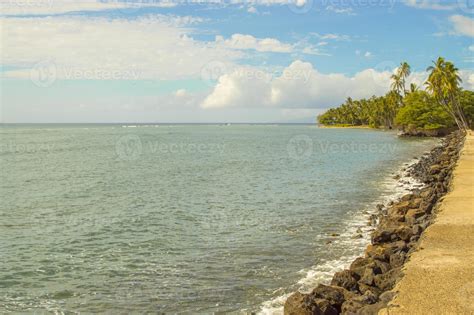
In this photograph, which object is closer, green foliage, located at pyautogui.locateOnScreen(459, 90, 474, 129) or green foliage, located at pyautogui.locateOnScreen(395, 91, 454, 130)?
green foliage, located at pyautogui.locateOnScreen(459, 90, 474, 129)

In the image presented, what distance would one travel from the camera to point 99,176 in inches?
1721

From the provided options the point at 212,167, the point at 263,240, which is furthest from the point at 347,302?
the point at 212,167

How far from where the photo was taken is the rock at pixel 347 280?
483 inches

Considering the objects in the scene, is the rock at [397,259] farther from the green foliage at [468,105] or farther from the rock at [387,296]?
the green foliage at [468,105]

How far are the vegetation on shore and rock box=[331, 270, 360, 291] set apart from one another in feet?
232

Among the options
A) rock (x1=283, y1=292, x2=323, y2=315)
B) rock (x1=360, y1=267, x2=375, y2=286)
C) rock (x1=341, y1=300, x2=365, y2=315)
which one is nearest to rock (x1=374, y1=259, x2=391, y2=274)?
rock (x1=360, y1=267, x2=375, y2=286)

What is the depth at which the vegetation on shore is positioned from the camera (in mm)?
77312

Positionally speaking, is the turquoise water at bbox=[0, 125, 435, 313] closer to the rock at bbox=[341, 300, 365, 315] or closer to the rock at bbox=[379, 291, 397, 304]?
the rock at bbox=[341, 300, 365, 315]

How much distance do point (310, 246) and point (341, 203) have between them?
1030 cm

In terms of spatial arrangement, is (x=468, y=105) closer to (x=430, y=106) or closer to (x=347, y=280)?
(x=430, y=106)

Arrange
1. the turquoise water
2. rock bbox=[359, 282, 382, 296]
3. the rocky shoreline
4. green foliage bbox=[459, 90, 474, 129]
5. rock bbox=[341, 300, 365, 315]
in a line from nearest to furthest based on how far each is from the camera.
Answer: rock bbox=[341, 300, 365, 315] < the rocky shoreline < rock bbox=[359, 282, 382, 296] < the turquoise water < green foliage bbox=[459, 90, 474, 129]

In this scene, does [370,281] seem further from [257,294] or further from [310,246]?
[310,246]

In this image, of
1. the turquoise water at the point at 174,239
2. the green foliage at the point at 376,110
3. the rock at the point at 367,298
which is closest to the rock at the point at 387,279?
the rock at the point at 367,298

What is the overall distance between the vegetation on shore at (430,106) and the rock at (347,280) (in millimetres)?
70647
